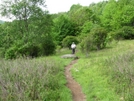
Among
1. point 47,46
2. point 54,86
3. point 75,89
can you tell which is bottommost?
point 75,89

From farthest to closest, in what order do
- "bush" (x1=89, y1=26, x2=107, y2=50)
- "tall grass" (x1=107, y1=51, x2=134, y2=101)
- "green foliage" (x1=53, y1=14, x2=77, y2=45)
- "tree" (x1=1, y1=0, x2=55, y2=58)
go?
1. "green foliage" (x1=53, y1=14, x2=77, y2=45)
2. "tree" (x1=1, y1=0, x2=55, y2=58)
3. "bush" (x1=89, y1=26, x2=107, y2=50)
4. "tall grass" (x1=107, y1=51, x2=134, y2=101)

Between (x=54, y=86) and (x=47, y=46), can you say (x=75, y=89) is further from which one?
(x=47, y=46)

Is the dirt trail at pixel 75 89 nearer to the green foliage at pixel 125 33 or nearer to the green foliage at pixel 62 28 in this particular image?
the green foliage at pixel 125 33

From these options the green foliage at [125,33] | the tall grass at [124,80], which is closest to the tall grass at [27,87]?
the tall grass at [124,80]

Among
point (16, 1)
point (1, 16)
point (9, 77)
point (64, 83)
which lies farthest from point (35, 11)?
point (9, 77)

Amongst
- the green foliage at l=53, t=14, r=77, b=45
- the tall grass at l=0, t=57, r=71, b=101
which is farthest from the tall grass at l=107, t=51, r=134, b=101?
the green foliage at l=53, t=14, r=77, b=45

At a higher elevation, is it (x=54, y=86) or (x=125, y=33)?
(x=125, y=33)

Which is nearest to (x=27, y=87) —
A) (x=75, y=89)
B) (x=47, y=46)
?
(x=75, y=89)

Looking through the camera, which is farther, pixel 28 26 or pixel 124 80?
pixel 28 26

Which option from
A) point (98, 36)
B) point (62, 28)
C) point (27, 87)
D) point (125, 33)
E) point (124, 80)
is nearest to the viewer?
point (27, 87)

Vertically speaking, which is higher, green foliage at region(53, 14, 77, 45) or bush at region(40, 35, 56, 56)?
green foliage at region(53, 14, 77, 45)

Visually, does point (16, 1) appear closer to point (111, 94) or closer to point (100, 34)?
point (100, 34)

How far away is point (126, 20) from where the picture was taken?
37.9m

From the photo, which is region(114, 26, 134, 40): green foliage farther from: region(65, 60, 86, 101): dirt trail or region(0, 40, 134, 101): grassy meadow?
region(0, 40, 134, 101): grassy meadow
